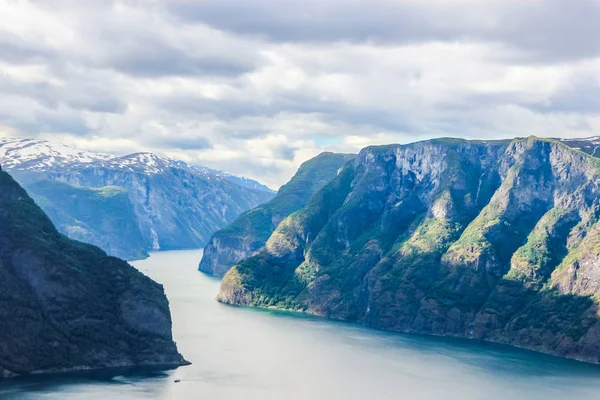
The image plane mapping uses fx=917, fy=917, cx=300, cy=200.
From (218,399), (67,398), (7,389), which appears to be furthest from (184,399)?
(7,389)

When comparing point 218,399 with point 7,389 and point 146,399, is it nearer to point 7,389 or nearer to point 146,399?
point 146,399

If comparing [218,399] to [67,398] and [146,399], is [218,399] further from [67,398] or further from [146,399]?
[67,398]

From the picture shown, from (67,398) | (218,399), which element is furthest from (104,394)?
(218,399)

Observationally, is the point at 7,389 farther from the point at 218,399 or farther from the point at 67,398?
the point at 218,399

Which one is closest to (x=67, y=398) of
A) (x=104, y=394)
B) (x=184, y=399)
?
(x=104, y=394)

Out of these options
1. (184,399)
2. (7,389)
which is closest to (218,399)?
(184,399)
